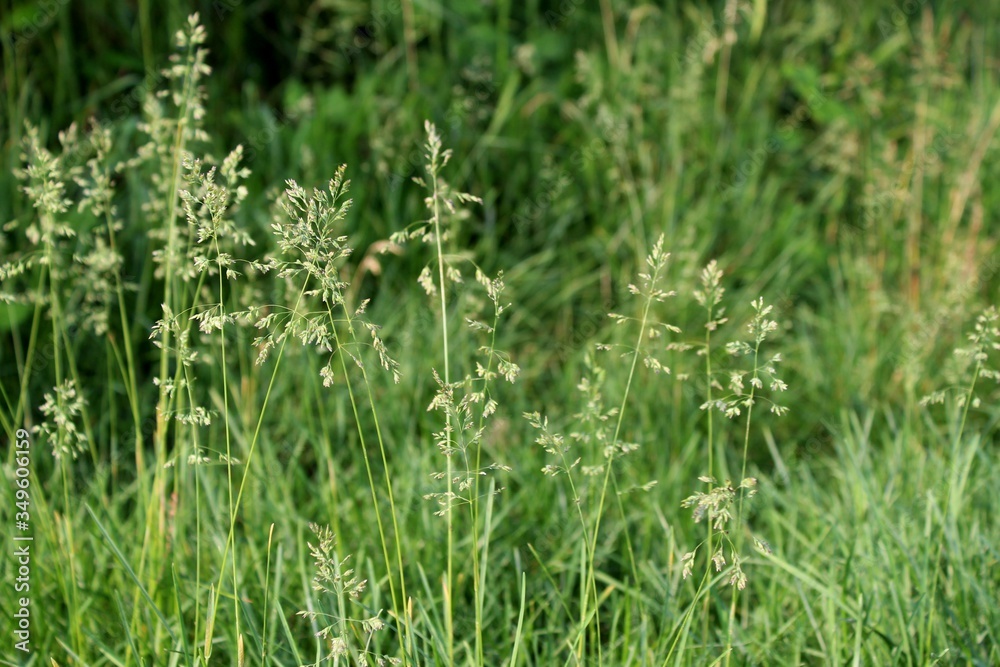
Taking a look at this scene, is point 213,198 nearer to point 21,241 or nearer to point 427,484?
point 427,484

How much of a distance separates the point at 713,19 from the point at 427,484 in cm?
280

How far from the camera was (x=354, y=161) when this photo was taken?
351 cm

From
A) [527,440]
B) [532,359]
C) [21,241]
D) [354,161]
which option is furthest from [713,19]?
[21,241]

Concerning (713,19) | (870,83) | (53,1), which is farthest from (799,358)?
(53,1)

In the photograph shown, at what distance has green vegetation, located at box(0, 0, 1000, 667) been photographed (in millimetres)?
1462

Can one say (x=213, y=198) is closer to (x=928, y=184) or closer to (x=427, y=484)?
(x=427, y=484)

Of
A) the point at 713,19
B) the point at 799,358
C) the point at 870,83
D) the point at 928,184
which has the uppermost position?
the point at 713,19

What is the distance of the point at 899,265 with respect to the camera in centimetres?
345

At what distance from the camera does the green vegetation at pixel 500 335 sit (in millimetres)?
1462

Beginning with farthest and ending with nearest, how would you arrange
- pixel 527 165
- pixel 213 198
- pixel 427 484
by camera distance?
1. pixel 527 165
2. pixel 427 484
3. pixel 213 198

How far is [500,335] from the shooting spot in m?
3.13

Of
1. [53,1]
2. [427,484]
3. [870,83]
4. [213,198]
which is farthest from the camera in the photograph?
[870,83]

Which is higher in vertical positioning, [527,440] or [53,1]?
[53,1]

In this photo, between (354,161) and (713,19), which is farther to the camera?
(713,19)
